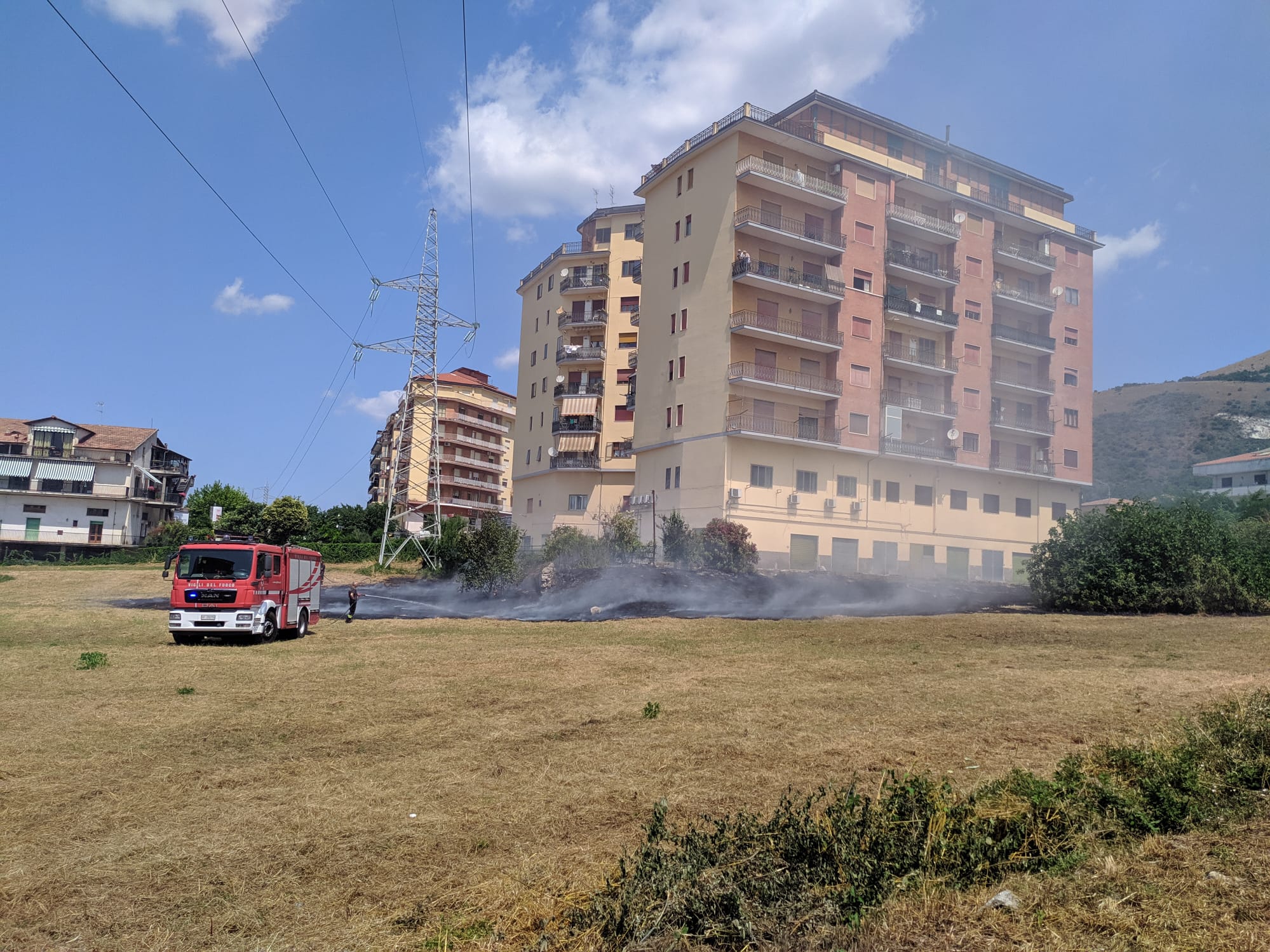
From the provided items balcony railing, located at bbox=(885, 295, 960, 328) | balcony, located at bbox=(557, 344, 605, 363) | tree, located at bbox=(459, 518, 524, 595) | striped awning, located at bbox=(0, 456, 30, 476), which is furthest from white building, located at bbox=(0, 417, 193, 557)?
balcony railing, located at bbox=(885, 295, 960, 328)

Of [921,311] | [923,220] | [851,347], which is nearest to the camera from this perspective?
[851,347]

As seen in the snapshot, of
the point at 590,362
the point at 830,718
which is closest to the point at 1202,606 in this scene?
the point at 830,718

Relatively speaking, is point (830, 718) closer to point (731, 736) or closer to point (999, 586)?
point (731, 736)

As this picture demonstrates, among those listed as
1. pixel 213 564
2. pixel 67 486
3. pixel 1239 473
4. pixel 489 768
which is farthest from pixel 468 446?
pixel 489 768

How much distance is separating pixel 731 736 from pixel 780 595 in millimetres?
29412

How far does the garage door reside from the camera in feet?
172

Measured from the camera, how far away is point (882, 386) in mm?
58125

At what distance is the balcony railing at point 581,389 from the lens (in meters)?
70.8

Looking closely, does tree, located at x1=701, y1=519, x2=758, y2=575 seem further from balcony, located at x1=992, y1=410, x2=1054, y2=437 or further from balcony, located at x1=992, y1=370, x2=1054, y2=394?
balcony, located at x1=992, y1=370, x2=1054, y2=394

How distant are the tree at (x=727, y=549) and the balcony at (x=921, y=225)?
25.2 metres

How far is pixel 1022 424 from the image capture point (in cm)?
6519

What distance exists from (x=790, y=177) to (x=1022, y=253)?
23687 millimetres

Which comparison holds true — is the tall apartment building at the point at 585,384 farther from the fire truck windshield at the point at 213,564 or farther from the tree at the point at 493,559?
the fire truck windshield at the point at 213,564

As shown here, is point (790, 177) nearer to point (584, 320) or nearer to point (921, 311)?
point (921, 311)
